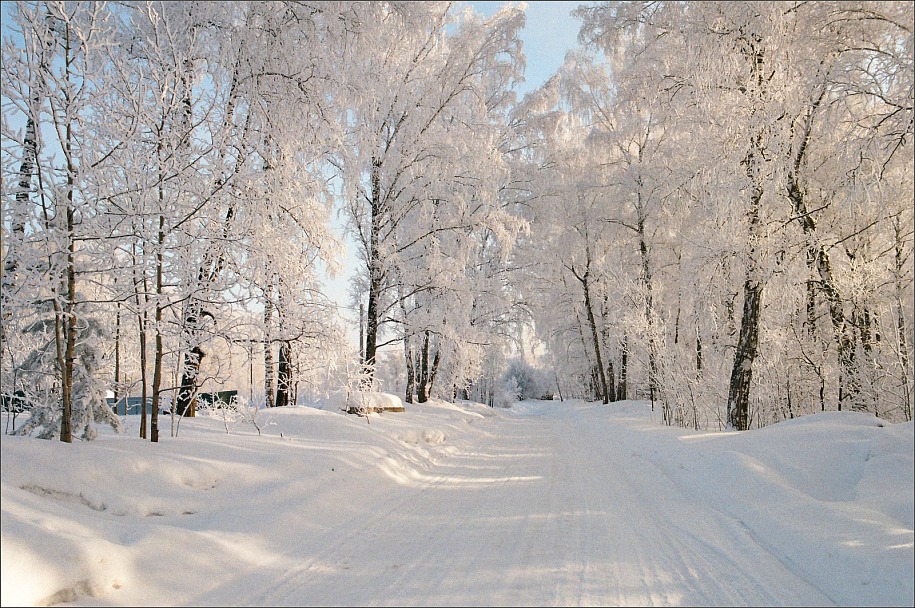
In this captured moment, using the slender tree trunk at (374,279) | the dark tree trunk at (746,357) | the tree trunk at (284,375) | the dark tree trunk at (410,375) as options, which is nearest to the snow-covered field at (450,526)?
the tree trunk at (284,375)

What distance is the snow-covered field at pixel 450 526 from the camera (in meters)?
3.20

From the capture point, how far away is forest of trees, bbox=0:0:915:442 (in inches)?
198

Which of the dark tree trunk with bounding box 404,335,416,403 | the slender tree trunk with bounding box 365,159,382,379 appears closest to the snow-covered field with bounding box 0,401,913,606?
the slender tree trunk with bounding box 365,159,382,379

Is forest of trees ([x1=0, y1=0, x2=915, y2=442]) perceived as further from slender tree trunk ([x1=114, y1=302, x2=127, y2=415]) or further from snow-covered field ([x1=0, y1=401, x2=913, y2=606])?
snow-covered field ([x1=0, y1=401, x2=913, y2=606])

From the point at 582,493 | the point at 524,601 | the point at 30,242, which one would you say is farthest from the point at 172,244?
the point at 582,493

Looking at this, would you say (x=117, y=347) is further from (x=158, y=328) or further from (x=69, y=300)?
(x=69, y=300)

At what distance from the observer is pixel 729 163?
8797mm

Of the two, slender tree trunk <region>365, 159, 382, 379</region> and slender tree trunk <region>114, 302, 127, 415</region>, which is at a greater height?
slender tree trunk <region>365, 159, 382, 379</region>

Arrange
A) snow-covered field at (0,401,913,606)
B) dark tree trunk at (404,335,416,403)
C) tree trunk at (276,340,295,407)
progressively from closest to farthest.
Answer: snow-covered field at (0,401,913,606) < tree trunk at (276,340,295,407) < dark tree trunk at (404,335,416,403)

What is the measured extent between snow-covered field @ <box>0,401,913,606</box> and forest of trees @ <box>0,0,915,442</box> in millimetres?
1126

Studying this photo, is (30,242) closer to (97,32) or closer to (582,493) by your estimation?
(97,32)

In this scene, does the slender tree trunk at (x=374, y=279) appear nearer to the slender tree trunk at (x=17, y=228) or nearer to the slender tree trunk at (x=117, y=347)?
the slender tree trunk at (x=117, y=347)

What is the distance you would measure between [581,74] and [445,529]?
2121 centimetres

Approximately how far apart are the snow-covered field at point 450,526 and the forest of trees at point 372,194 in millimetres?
1126
